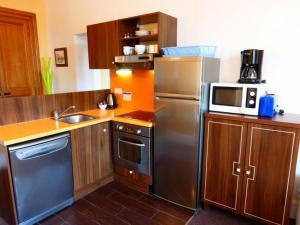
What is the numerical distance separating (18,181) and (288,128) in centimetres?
244

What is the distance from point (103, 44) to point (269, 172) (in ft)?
8.27

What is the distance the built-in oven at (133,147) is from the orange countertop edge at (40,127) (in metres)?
0.09

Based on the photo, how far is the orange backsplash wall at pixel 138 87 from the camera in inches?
120

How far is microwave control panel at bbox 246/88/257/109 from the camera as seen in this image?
1996 millimetres

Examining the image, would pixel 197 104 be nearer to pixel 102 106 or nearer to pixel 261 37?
pixel 261 37

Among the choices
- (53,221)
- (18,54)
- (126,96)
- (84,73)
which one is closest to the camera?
(53,221)

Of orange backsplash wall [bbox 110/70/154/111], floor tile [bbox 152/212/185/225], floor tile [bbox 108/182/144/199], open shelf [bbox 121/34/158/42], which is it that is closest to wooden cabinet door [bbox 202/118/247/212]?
floor tile [bbox 152/212/185/225]

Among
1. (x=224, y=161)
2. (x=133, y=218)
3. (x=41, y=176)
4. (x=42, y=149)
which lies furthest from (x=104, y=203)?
(x=224, y=161)

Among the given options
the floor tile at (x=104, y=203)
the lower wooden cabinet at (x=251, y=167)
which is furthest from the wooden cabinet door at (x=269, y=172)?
the floor tile at (x=104, y=203)

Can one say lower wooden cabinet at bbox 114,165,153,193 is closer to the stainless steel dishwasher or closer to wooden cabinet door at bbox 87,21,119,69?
the stainless steel dishwasher

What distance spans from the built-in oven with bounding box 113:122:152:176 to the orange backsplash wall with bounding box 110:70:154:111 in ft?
1.99

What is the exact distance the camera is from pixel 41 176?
6.95ft

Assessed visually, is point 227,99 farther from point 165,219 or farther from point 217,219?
point 165,219

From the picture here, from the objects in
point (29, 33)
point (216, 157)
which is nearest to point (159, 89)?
point (216, 157)
